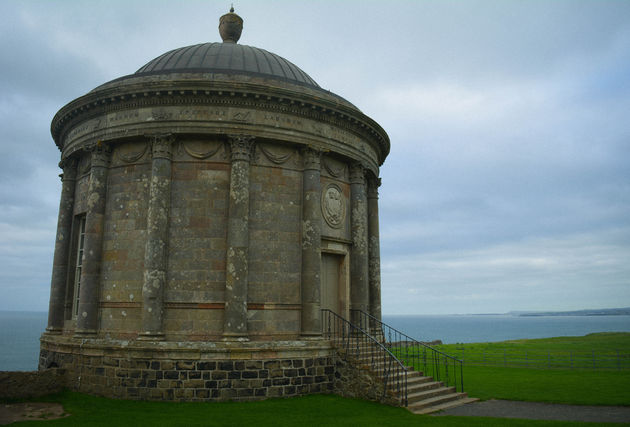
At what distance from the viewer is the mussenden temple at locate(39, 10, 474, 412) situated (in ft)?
42.3

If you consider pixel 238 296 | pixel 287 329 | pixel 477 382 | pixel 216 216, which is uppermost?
pixel 216 216

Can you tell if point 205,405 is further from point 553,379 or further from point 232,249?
point 553,379

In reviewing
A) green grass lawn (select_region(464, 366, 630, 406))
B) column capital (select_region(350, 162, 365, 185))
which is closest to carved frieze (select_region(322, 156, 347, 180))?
column capital (select_region(350, 162, 365, 185))

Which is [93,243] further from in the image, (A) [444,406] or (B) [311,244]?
(A) [444,406]

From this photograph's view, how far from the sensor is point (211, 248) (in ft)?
45.1

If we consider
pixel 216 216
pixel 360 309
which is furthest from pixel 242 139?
pixel 360 309

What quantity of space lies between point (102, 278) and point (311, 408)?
7.33m

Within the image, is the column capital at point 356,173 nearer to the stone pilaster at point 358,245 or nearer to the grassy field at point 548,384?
the stone pilaster at point 358,245

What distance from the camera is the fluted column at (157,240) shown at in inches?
513

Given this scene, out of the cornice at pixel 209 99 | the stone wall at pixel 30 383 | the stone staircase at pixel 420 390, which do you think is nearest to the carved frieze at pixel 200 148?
the cornice at pixel 209 99

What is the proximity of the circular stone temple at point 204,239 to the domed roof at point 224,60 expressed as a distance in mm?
2025

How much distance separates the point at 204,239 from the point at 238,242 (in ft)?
3.52

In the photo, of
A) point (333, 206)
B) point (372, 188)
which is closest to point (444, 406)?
point (333, 206)

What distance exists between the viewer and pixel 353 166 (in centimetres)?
1692
